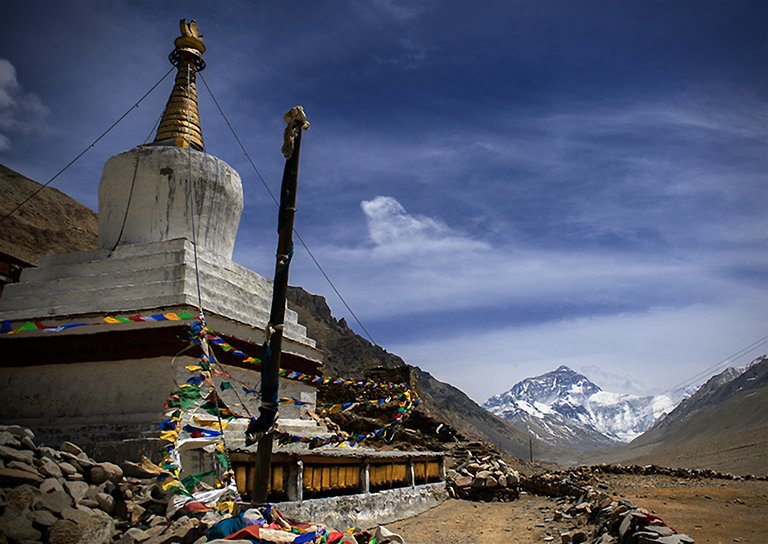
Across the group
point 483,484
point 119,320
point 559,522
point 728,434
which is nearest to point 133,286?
point 119,320

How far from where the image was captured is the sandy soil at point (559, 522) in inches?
345

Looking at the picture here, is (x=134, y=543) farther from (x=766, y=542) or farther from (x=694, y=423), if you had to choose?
(x=694, y=423)

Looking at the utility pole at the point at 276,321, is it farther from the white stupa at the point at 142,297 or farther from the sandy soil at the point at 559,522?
the sandy soil at the point at 559,522

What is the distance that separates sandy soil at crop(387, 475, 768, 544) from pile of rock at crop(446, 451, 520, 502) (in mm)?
567

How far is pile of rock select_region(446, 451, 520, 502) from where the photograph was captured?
15.6 m

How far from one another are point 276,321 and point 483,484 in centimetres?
1205

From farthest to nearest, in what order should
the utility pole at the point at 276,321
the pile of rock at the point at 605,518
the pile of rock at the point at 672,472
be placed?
the pile of rock at the point at 672,472, the pile of rock at the point at 605,518, the utility pole at the point at 276,321

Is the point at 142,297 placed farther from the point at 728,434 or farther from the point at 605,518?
the point at 728,434

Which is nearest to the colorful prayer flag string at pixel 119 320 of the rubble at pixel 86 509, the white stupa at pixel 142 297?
the white stupa at pixel 142 297

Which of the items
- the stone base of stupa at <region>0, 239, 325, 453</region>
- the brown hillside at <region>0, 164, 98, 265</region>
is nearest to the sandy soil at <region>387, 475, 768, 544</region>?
the stone base of stupa at <region>0, 239, 325, 453</region>

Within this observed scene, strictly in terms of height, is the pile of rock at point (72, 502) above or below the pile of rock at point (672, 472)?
above

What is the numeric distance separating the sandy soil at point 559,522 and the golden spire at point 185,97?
29.1 ft

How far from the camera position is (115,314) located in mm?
9258

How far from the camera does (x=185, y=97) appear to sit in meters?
12.9
